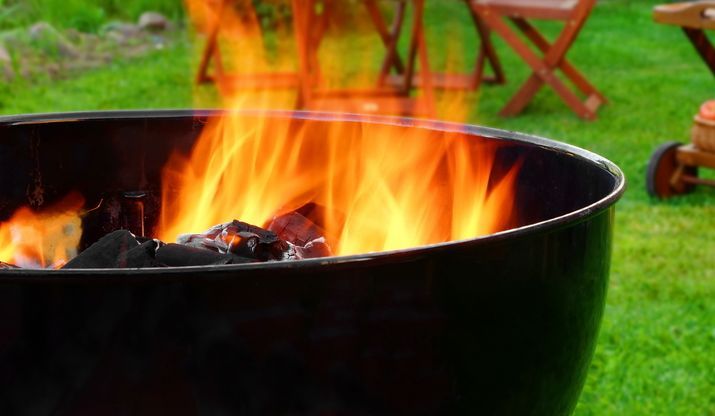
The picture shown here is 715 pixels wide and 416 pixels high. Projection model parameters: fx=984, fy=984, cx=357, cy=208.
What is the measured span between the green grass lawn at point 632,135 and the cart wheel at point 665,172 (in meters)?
0.06

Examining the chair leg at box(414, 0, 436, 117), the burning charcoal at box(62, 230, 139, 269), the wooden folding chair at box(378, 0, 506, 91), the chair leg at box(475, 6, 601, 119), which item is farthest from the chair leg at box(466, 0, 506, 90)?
the burning charcoal at box(62, 230, 139, 269)

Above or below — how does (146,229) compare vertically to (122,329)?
below

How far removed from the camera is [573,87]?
738 centimetres

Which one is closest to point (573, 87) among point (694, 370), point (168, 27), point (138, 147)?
point (168, 27)

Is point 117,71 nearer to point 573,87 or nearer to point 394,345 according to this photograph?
point 573,87

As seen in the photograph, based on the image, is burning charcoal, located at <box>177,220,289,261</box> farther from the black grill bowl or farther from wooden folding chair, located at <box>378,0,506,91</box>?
wooden folding chair, located at <box>378,0,506,91</box>

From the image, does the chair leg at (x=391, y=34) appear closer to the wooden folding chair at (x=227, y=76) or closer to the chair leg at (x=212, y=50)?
the wooden folding chair at (x=227, y=76)

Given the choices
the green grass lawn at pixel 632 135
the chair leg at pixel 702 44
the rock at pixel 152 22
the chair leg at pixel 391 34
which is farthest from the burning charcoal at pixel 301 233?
the rock at pixel 152 22

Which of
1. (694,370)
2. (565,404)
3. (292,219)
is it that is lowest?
(694,370)

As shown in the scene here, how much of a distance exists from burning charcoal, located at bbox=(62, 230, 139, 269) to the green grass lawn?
164cm

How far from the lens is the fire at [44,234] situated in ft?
6.70

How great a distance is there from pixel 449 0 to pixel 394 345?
11.3 m

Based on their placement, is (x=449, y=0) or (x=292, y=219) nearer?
(x=292, y=219)

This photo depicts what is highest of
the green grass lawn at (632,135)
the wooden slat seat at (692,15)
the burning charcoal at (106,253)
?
the wooden slat seat at (692,15)
